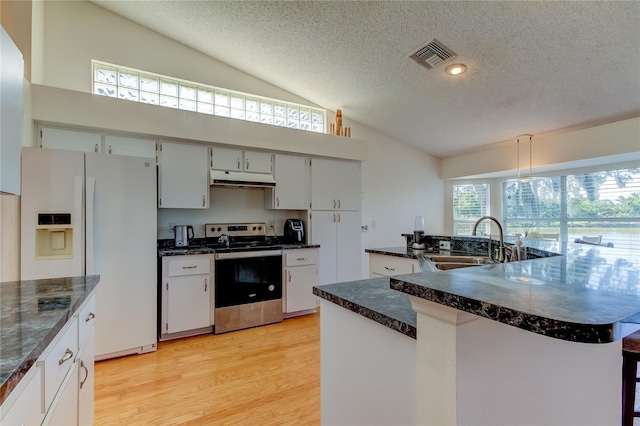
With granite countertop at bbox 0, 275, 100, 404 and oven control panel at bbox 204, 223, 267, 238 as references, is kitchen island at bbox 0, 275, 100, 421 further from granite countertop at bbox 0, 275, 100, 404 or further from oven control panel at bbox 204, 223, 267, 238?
oven control panel at bbox 204, 223, 267, 238

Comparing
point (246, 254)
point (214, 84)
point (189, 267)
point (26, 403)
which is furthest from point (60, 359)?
point (214, 84)

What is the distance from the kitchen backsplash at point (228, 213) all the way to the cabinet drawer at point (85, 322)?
201cm

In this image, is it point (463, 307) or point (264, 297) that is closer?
point (463, 307)

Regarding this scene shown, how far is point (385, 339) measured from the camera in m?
0.94

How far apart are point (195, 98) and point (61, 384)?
3.43m

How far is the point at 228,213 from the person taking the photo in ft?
12.2

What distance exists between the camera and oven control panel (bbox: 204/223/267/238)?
3564mm

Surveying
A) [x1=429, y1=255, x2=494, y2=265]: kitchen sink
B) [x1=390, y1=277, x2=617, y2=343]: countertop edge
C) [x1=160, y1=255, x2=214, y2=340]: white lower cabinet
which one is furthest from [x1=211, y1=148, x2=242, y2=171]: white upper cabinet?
[x1=390, y1=277, x2=617, y2=343]: countertop edge

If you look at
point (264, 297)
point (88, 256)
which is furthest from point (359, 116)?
point (88, 256)

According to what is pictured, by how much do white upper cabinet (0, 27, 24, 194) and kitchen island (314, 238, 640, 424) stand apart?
53.0 inches

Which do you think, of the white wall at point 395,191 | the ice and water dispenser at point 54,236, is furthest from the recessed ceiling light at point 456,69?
the ice and water dispenser at point 54,236

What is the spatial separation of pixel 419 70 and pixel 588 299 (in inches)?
A: 125

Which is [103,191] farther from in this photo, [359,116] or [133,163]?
[359,116]

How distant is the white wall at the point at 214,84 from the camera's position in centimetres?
299
